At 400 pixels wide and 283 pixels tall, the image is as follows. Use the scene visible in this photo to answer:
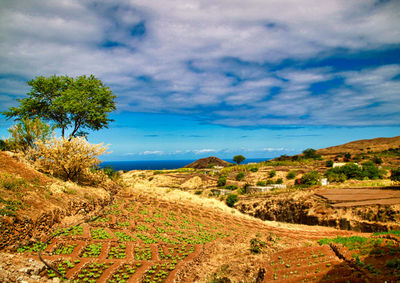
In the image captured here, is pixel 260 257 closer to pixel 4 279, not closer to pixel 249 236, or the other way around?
pixel 249 236

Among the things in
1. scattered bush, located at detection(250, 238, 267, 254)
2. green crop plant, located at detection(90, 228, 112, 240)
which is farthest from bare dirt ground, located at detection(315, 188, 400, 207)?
green crop plant, located at detection(90, 228, 112, 240)

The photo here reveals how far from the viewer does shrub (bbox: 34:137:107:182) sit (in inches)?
544

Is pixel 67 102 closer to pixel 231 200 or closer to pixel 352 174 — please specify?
pixel 231 200

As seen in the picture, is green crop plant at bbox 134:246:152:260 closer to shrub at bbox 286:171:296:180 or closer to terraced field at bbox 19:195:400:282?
terraced field at bbox 19:195:400:282

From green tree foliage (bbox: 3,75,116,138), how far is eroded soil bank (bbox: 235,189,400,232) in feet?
54.2

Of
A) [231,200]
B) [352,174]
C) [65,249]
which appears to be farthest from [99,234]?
[352,174]

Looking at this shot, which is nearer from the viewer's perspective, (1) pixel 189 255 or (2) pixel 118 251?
(2) pixel 118 251

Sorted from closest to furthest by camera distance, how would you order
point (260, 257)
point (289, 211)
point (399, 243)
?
point (399, 243) < point (260, 257) < point (289, 211)

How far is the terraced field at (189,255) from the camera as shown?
607 centimetres

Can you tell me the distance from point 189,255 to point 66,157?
10314 mm

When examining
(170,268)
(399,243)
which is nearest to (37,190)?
(170,268)

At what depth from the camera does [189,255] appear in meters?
8.62

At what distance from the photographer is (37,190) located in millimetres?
10086

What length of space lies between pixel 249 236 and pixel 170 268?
20.3 feet
